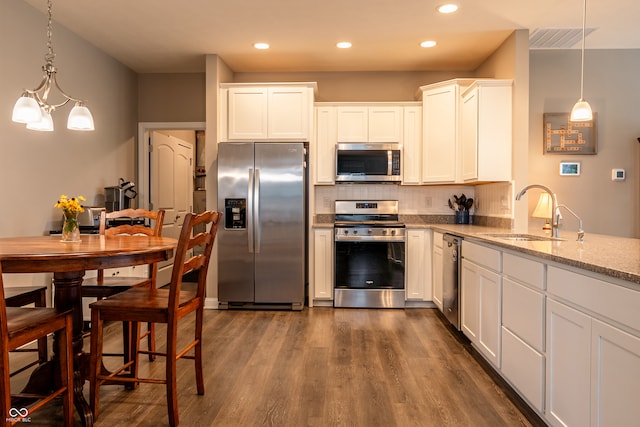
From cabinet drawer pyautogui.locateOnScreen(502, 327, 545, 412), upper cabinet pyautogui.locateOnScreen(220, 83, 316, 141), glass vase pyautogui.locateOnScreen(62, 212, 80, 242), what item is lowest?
cabinet drawer pyautogui.locateOnScreen(502, 327, 545, 412)

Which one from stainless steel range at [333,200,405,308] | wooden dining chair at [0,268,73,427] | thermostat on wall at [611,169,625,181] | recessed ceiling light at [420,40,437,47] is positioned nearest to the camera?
wooden dining chair at [0,268,73,427]

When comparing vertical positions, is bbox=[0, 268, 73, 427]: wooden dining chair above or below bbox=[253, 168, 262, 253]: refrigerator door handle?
below

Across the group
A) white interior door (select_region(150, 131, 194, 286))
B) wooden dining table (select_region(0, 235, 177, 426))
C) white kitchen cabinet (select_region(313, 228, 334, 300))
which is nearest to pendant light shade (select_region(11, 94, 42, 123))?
wooden dining table (select_region(0, 235, 177, 426))

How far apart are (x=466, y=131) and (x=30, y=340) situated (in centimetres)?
379

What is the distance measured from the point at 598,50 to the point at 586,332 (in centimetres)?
389

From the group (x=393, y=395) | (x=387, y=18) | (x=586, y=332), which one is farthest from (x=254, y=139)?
(x=586, y=332)

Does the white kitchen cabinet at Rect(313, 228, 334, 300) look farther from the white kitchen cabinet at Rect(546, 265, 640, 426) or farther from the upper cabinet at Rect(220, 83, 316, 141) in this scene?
the white kitchen cabinet at Rect(546, 265, 640, 426)

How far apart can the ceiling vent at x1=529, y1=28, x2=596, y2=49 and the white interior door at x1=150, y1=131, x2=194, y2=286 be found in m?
4.32

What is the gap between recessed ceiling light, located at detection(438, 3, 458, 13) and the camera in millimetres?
3297

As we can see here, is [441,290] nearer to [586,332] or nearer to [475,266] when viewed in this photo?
Result: [475,266]

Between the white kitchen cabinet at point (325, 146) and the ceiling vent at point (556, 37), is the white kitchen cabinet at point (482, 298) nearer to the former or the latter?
the white kitchen cabinet at point (325, 146)

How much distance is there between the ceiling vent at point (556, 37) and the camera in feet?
12.4

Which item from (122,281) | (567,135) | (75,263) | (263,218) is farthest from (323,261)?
(75,263)

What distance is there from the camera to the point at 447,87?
4.34m
